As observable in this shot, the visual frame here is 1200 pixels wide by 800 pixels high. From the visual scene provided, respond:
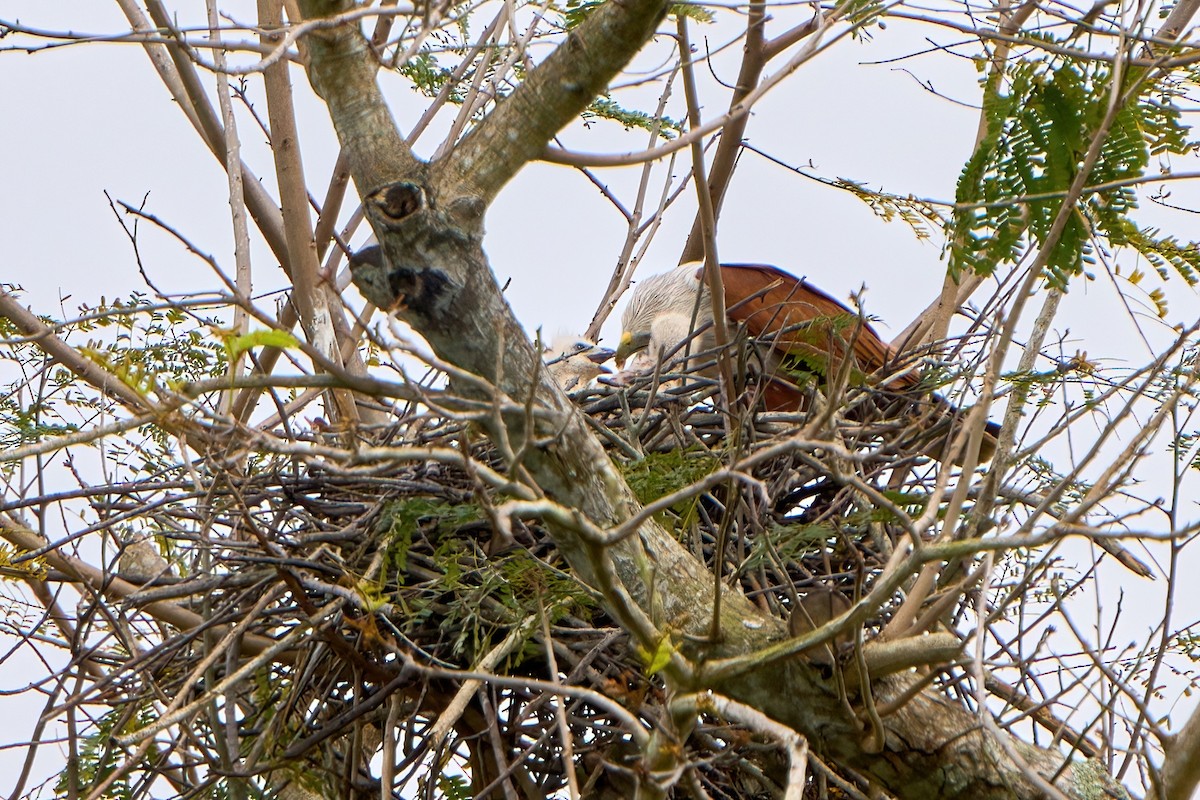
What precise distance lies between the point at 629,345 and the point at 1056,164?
141 inches

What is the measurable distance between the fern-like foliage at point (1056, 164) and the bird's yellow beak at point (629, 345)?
338 cm

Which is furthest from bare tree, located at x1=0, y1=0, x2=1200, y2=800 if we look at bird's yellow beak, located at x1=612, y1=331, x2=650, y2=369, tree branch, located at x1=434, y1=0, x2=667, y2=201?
bird's yellow beak, located at x1=612, y1=331, x2=650, y2=369

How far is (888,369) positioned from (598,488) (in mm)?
1916

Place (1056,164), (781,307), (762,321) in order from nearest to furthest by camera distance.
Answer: (1056,164) < (781,307) < (762,321)

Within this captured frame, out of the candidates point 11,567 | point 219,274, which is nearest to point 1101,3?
point 219,274

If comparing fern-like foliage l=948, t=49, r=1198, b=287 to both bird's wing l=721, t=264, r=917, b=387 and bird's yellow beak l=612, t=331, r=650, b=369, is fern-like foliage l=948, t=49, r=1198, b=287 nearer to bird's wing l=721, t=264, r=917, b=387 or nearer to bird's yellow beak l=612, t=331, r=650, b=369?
bird's wing l=721, t=264, r=917, b=387

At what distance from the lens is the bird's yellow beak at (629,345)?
5.84 meters

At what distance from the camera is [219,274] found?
1.91m

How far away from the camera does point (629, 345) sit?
588 centimetres

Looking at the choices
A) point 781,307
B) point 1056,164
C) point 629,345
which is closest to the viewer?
point 1056,164

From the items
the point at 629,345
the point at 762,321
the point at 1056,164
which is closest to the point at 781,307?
the point at 762,321

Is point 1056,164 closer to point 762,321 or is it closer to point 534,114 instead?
point 534,114

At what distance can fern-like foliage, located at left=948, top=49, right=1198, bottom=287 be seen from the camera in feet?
7.84

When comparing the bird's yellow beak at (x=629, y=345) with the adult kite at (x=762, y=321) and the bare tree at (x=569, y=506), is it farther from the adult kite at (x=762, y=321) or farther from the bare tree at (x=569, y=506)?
the bare tree at (x=569, y=506)
